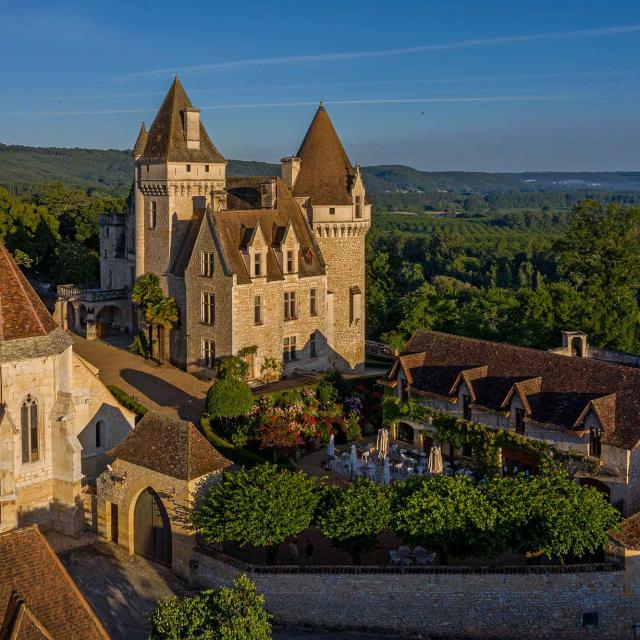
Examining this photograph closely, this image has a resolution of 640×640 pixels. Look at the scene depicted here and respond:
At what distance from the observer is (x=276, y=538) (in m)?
25.7

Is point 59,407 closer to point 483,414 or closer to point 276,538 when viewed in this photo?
point 276,538

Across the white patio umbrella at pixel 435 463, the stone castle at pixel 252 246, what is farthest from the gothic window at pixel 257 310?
the white patio umbrella at pixel 435 463

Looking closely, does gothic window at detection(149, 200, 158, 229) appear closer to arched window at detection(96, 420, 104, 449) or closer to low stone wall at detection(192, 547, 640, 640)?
arched window at detection(96, 420, 104, 449)

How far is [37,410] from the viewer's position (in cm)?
2944

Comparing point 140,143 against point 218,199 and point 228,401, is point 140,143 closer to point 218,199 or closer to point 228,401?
point 218,199

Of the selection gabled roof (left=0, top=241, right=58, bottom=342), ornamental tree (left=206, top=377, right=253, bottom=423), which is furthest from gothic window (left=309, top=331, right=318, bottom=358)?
gabled roof (left=0, top=241, right=58, bottom=342)

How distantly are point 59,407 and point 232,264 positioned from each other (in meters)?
16.2

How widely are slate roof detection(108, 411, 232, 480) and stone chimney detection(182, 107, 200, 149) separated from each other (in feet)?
72.6

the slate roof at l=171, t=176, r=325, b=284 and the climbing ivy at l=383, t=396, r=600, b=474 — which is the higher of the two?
the slate roof at l=171, t=176, r=325, b=284

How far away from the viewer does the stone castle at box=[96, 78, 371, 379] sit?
44625 mm

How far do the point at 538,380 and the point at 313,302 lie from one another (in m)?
17.4

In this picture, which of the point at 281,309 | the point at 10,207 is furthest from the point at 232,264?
the point at 10,207

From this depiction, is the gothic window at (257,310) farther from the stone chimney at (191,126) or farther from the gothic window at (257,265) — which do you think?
the stone chimney at (191,126)

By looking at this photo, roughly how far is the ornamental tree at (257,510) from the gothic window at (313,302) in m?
22.1
